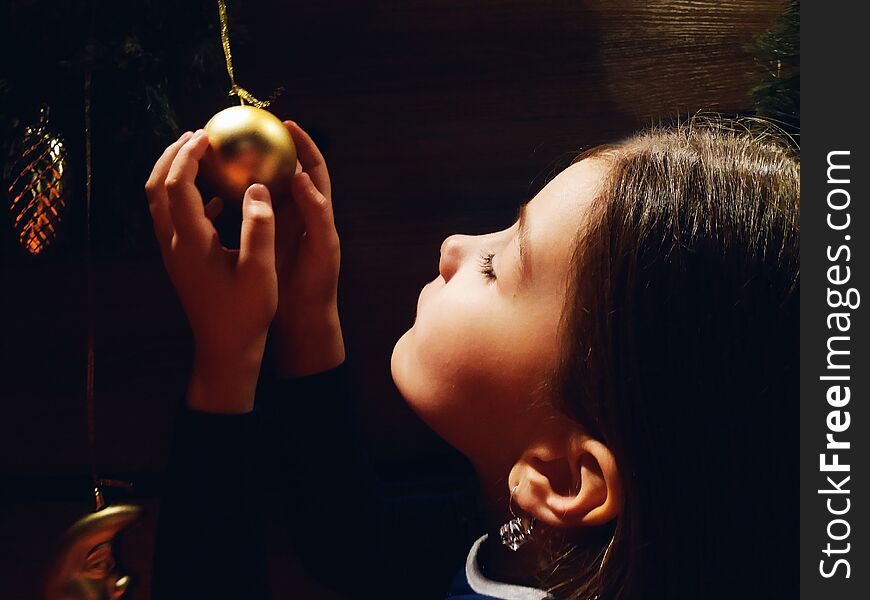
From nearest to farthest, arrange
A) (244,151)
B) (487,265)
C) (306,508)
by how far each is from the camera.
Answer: (244,151) < (487,265) < (306,508)

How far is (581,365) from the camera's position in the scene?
57 centimetres

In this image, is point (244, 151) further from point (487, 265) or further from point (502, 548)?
point (502, 548)

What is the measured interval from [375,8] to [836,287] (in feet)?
1.57

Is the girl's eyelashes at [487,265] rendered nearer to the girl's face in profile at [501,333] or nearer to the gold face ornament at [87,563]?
the girl's face in profile at [501,333]

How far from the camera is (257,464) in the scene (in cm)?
79

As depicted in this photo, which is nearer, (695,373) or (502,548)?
(695,373)

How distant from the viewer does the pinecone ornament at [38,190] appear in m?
0.57

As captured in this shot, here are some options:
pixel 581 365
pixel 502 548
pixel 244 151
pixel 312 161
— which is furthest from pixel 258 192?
pixel 502 548

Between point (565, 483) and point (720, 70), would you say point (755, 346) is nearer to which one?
point (565, 483)

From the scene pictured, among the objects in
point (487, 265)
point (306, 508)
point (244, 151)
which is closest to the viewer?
point (244, 151)

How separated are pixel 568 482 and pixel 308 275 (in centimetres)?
28

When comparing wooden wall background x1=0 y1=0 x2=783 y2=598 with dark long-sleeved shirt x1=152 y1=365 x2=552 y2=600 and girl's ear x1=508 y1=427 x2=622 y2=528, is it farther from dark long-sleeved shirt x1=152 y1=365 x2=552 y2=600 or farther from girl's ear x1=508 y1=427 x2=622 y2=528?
girl's ear x1=508 y1=427 x2=622 y2=528

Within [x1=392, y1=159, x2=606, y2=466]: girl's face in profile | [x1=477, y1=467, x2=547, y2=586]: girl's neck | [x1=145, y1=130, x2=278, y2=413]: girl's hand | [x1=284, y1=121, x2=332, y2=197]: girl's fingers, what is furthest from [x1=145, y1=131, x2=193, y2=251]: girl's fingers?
[x1=477, y1=467, x2=547, y2=586]: girl's neck

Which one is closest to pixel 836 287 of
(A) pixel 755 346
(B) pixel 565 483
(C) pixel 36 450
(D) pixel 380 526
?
→ (A) pixel 755 346
